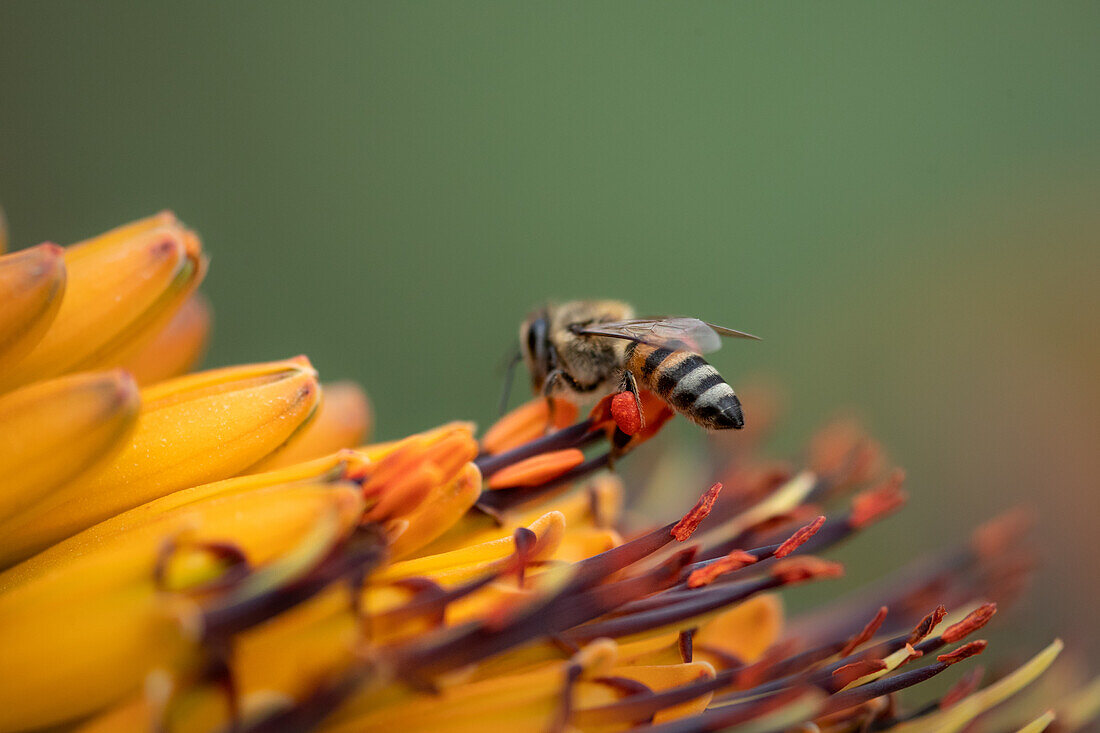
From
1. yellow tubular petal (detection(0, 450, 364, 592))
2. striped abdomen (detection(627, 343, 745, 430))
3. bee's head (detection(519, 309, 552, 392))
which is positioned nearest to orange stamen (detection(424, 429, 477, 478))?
yellow tubular petal (detection(0, 450, 364, 592))

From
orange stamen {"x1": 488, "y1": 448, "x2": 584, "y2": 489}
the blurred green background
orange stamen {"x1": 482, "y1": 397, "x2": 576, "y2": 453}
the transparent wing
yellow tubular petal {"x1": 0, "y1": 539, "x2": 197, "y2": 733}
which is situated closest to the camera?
yellow tubular petal {"x1": 0, "y1": 539, "x2": 197, "y2": 733}

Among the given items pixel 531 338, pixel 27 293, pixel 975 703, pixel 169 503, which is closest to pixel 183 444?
pixel 169 503

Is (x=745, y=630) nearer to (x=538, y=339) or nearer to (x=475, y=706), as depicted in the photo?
(x=475, y=706)

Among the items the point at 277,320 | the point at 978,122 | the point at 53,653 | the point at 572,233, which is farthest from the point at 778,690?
the point at 978,122

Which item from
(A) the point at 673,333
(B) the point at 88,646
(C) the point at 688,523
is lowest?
(B) the point at 88,646

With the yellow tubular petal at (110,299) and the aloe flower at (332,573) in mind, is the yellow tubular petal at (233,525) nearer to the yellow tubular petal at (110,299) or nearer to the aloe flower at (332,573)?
the aloe flower at (332,573)

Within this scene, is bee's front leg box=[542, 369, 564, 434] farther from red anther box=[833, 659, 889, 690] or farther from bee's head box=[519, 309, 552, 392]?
red anther box=[833, 659, 889, 690]

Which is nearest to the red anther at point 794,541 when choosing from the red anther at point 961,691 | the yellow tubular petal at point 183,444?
the red anther at point 961,691
